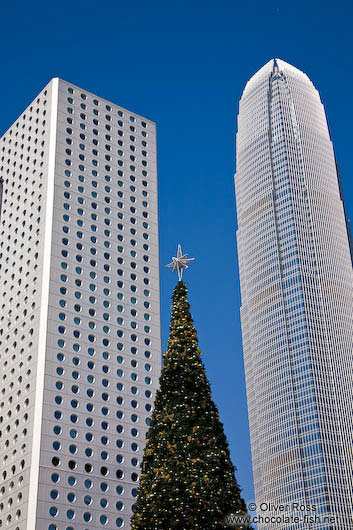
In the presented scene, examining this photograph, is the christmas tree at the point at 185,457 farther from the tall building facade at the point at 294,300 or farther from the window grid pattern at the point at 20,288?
the tall building facade at the point at 294,300

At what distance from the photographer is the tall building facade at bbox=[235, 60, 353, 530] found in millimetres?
105875

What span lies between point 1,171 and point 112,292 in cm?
1746

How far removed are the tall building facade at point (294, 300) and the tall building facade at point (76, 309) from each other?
49.9 meters

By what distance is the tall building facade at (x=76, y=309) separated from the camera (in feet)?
164

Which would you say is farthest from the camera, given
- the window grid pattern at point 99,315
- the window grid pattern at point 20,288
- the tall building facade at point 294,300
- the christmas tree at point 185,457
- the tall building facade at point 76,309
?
the tall building facade at point 294,300

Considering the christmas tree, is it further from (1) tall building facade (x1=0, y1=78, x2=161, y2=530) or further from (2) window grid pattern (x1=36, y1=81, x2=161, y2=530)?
(2) window grid pattern (x1=36, y1=81, x2=161, y2=530)

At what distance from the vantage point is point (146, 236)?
63.1 metres

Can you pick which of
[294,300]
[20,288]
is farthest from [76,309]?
[294,300]

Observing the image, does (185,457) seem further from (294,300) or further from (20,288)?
(294,300)

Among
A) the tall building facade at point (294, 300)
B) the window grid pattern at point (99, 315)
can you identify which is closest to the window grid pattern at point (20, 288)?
the window grid pattern at point (99, 315)

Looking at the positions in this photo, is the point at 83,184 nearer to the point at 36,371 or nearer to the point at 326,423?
the point at 36,371

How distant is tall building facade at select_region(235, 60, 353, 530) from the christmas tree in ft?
246

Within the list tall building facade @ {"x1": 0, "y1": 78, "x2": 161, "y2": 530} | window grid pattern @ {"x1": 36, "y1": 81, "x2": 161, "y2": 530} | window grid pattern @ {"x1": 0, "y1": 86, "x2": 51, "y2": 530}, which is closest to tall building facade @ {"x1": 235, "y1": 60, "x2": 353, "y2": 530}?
window grid pattern @ {"x1": 36, "y1": 81, "x2": 161, "y2": 530}

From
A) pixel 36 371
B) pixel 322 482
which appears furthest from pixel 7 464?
pixel 322 482
